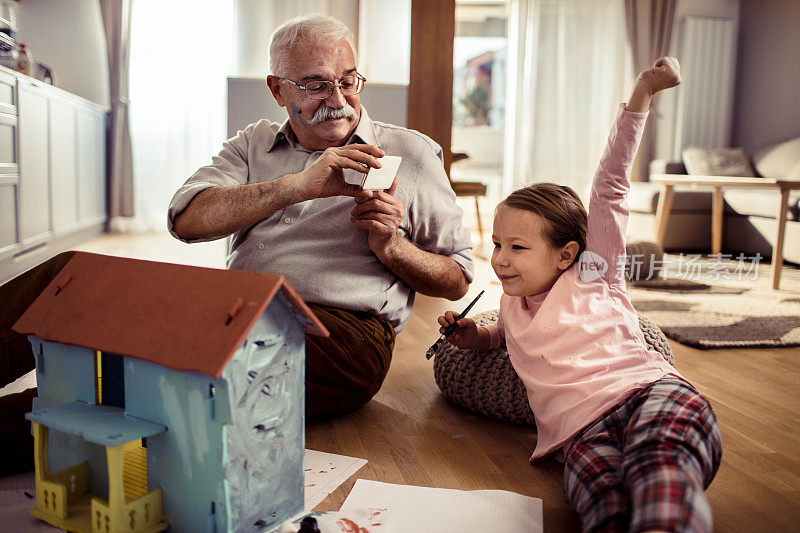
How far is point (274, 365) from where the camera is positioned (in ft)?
3.30

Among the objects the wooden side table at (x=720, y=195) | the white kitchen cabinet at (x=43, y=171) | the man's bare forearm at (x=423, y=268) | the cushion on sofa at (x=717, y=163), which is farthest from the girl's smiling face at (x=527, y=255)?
the cushion on sofa at (x=717, y=163)

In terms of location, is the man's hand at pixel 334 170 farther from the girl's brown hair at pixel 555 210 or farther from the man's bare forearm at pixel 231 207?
the girl's brown hair at pixel 555 210

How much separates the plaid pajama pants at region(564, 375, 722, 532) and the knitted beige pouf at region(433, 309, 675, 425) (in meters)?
0.36

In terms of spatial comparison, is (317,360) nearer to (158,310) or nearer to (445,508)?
(445,508)

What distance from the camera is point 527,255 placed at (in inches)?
54.7

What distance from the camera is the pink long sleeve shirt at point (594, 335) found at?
1.23 metres

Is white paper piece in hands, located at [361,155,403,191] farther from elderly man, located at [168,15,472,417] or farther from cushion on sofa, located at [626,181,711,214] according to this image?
cushion on sofa, located at [626,181,711,214]

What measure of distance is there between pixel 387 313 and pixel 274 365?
2.19 ft

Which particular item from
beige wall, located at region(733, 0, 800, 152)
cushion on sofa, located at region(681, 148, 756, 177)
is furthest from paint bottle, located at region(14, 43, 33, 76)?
beige wall, located at region(733, 0, 800, 152)

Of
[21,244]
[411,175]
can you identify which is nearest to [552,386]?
[411,175]

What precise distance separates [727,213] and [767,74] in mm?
2403

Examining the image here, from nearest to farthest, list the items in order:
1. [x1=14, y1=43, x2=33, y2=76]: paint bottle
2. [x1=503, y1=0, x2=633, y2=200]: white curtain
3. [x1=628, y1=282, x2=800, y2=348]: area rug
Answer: [x1=628, y1=282, x2=800, y2=348]: area rug, [x1=14, y1=43, x2=33, y2=76]: paint bottle, [x1=503, y1=0, x2=633, y2=200]: white curtain

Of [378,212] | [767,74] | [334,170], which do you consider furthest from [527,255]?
[767,74]

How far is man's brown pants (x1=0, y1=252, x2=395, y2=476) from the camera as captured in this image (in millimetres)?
1221
